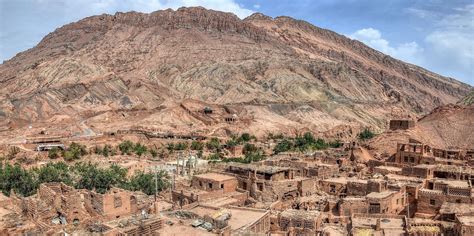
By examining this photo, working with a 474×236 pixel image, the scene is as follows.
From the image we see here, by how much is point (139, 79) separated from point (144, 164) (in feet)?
201

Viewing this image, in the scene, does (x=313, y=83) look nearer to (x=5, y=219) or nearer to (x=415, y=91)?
(x=415, y=91)

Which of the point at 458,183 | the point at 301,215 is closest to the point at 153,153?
the point at 458,183

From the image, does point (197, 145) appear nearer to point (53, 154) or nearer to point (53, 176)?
point (53, 154)

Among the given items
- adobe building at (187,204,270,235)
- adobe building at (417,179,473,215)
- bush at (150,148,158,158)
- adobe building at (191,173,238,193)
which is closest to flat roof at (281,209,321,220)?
adobe building at (187,204,270,235)

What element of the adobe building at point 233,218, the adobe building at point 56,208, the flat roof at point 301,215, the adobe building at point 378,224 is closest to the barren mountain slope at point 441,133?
the adobe building at point 378,224

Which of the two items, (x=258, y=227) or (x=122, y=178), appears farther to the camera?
(x=122, y=178)

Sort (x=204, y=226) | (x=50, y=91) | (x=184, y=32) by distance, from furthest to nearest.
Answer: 1. (x=184, y=32)
2. (x=50, y=91)
3. (x=204, y=226)

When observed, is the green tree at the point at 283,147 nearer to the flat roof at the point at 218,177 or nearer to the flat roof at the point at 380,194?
the flat roof at the point at 218,177

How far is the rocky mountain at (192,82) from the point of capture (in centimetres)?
8812

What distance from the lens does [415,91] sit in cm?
16350

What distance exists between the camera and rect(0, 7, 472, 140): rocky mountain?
8812 centimetres

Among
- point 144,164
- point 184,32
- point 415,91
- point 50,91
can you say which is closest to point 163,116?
point 50,91

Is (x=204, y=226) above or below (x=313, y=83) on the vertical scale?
below

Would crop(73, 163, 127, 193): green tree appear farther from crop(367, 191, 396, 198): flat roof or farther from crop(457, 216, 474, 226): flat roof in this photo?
crop(457, 216, 474, 226): flat roof
